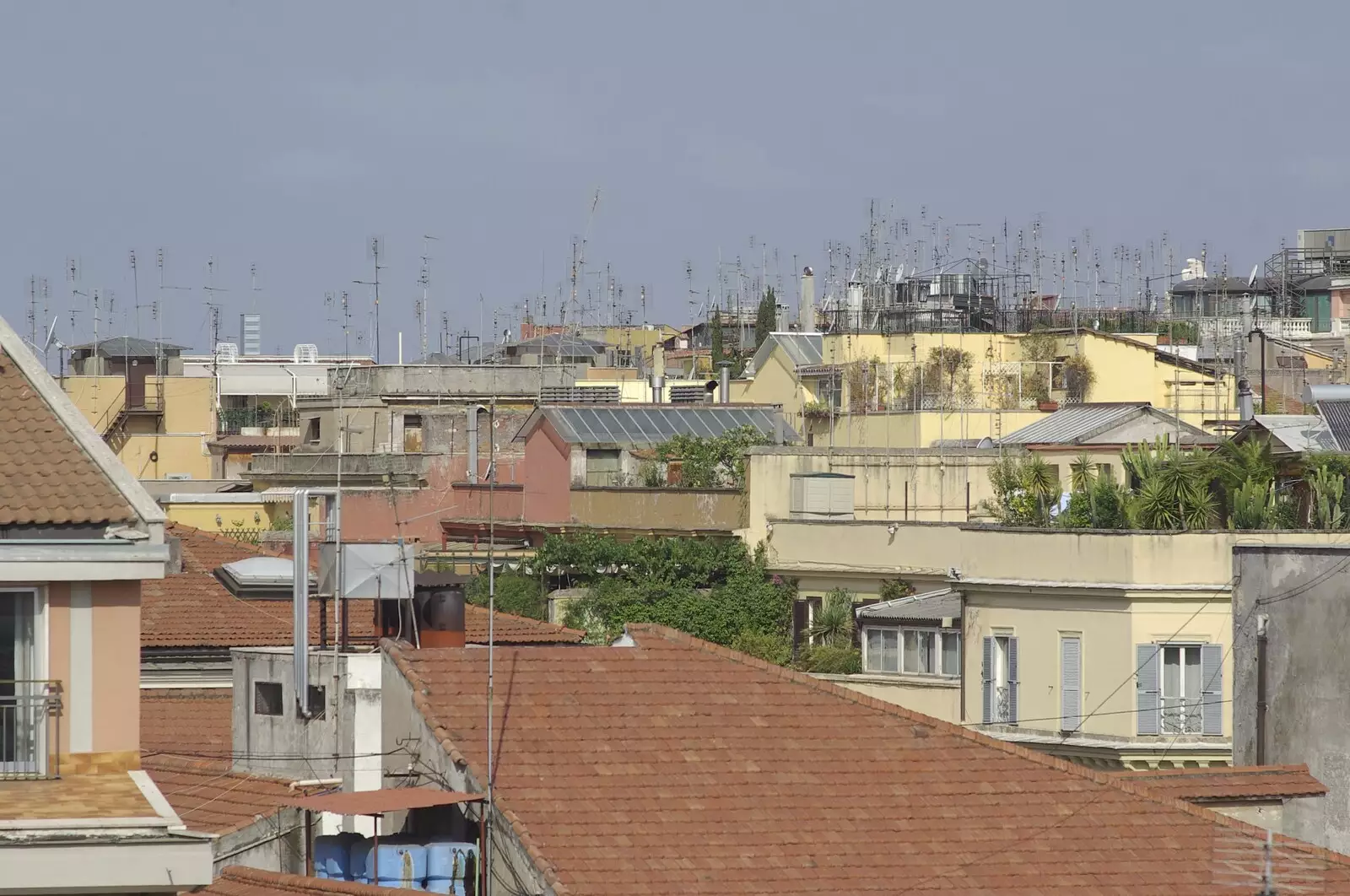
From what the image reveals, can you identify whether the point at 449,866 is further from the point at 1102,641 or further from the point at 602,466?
the point at 602,466

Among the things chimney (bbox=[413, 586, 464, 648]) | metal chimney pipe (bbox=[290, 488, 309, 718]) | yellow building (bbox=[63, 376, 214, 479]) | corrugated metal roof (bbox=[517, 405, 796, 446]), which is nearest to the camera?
metal chimney pipe (bbox=[290, 488, 309, 718])

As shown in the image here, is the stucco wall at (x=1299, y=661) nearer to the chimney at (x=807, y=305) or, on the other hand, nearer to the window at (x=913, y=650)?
the window at (x=913, y=650)

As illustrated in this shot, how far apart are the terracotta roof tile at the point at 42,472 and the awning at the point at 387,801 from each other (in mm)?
2813

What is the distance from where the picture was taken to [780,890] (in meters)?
19.3

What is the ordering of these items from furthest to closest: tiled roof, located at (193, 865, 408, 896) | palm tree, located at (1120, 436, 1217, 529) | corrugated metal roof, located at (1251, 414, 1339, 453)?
corrugated metal roof, located at (1251, 414, 1339, 453) < palm tree, located at (1120, 436, 1217, 529) < tiled roof, located at (193, 865, 408, 896)

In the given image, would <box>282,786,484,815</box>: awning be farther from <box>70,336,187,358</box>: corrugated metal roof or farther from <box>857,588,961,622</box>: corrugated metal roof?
<box>70,336,187,358</box>: corrugated metal roof

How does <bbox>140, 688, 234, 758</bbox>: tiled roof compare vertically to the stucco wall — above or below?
below

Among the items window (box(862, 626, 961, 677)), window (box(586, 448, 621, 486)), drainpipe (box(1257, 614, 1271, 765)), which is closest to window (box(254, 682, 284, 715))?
drainpipe (box(1257, 614, 1271, 765))

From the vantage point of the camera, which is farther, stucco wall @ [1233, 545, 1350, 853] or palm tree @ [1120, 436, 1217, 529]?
palm tree @ [1120, 436, 1217, 529]

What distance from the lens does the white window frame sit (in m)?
34.8

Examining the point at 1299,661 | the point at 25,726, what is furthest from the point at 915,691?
the point at 25,726

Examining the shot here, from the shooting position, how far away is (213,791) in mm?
22172

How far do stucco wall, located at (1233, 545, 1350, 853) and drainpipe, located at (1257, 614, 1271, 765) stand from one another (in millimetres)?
48

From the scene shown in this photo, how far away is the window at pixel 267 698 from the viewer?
76.4 feet
